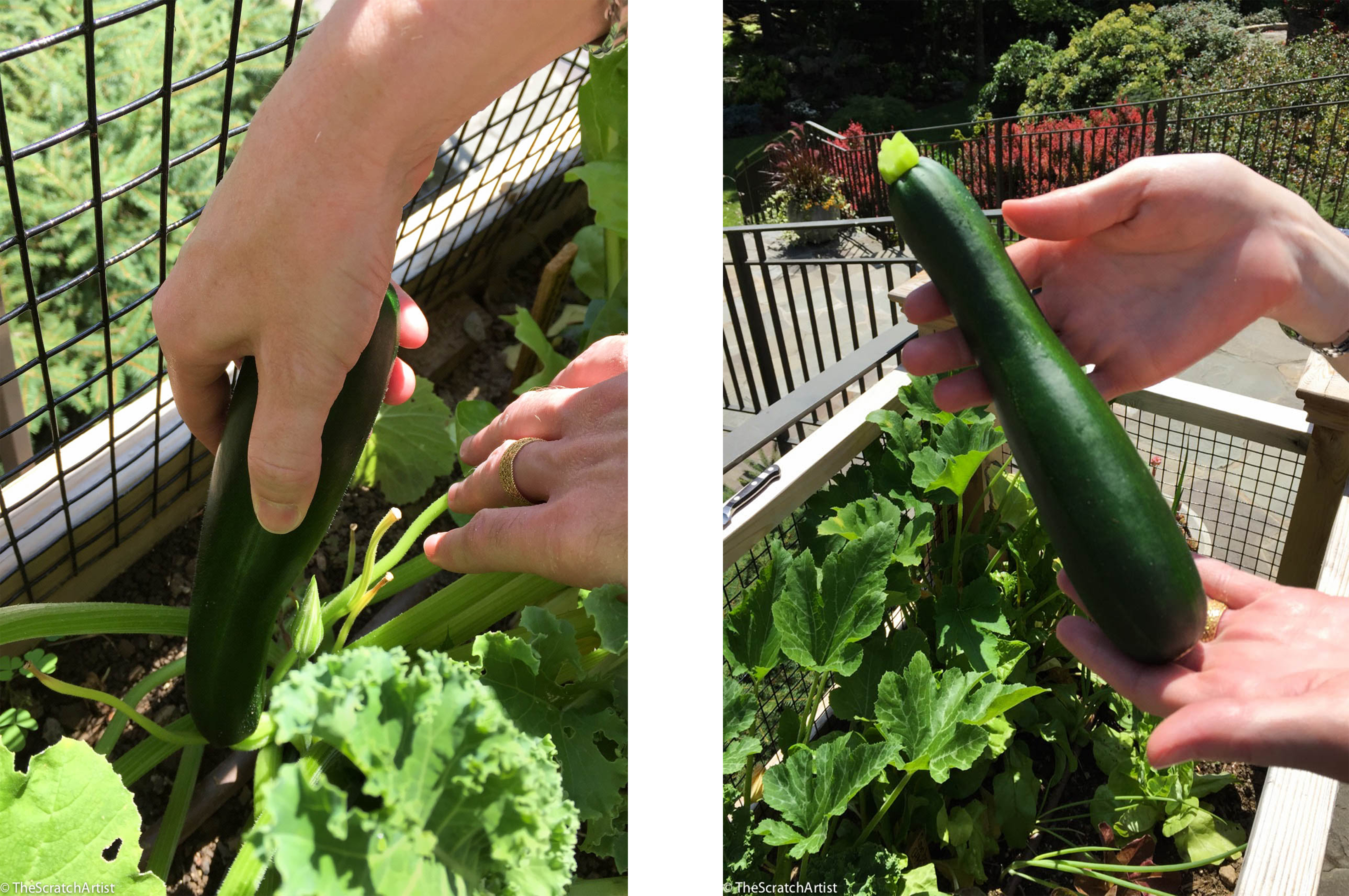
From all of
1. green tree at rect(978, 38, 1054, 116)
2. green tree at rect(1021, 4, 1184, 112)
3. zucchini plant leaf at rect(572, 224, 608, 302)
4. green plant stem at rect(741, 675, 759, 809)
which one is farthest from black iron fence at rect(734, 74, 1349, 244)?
green plant stem at rect(741, 675, 759, 809)

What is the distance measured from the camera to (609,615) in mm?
928

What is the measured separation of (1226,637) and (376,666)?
85 centimetres

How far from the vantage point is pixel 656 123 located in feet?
2.29

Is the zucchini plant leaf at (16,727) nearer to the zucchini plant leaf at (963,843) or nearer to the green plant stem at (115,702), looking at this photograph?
the green plant stem at (115,702)

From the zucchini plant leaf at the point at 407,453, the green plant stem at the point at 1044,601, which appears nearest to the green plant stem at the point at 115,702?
the zucchini plant leaf at the point at 407,453

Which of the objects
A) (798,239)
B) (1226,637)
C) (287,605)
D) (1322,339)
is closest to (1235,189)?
(1322,339)

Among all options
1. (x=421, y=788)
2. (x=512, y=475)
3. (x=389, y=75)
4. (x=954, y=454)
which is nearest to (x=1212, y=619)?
(x=954, y=454)

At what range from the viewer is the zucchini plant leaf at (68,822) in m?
0.70

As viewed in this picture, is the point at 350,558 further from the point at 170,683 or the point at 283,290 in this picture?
the point at 283,290

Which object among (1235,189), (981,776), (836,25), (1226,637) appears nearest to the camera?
(1226,637)

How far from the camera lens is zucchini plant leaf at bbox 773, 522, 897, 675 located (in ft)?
3.57

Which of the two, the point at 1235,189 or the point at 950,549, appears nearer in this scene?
the point at 1235,189

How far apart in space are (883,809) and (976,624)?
301 mm

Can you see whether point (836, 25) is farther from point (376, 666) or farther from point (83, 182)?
point (376, 666)
